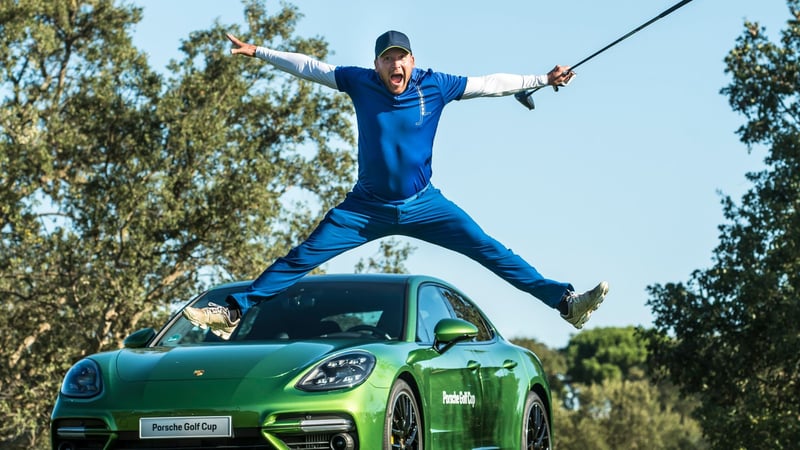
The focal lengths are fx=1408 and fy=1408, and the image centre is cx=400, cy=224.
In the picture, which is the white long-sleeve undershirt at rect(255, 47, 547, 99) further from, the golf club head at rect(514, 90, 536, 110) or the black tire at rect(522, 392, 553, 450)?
the black tire at rect(522, 392, 553, 450)

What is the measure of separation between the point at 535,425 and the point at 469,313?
0.91 meters

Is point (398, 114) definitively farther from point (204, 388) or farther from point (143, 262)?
point (143, 262)

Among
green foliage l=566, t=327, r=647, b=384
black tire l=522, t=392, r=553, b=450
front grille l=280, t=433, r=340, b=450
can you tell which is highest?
front grille l=280, t=433, r=340, b=450

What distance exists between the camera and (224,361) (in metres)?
7.73

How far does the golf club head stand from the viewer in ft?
32.2

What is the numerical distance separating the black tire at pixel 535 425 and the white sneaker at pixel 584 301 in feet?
2.80

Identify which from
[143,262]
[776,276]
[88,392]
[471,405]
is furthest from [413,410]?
[776,276]

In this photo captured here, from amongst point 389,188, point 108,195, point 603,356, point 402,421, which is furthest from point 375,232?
point 603,356

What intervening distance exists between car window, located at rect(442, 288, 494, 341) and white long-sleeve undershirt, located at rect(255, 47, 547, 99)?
142 cm

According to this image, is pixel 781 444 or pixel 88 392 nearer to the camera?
pixel 88 392

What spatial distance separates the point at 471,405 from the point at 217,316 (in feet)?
5.47

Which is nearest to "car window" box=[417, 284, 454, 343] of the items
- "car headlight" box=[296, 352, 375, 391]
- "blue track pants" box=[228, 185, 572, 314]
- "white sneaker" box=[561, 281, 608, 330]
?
"blue track pants" box=[228, 185, 572, 314]

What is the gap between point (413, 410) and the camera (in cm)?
795

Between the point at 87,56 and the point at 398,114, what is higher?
the point at 87,56
